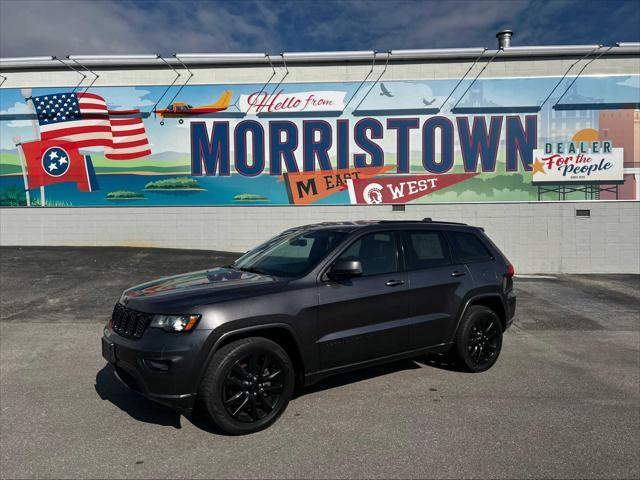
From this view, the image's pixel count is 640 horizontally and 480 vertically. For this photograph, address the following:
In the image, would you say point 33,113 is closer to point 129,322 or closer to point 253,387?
point 129,322

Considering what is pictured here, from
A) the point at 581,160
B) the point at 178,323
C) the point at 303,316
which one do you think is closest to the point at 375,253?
the point at 303,316

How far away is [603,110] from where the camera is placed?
46.2 ft

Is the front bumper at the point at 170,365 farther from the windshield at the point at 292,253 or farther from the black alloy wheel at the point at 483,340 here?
the black alloy wheel at the point at 483,340

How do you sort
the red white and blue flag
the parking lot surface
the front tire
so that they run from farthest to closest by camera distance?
1. the red white and blue flag
2. the front tire
3. the parking lot surface

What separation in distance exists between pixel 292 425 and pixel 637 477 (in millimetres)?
2417

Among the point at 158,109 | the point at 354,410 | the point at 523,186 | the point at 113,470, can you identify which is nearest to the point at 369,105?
the point at 523,186

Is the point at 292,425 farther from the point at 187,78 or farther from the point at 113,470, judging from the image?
the point at 187,78

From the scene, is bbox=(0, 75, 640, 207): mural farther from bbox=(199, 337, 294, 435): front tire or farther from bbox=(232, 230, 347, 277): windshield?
bbox=(199, 337, 294, 435): front tire

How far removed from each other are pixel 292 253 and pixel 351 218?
33.5 ft

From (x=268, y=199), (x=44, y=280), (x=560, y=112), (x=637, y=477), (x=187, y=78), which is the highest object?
(x=187, y=78)

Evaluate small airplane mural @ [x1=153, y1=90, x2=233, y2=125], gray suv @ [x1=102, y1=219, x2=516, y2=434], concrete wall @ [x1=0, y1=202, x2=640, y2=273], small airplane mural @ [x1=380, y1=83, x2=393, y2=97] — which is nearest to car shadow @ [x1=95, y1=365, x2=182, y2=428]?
gray suv @ [x1=102, y1=219, x2=516, y2=434]

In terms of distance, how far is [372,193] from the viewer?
14.3 metres

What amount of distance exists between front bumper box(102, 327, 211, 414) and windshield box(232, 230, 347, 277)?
107cm

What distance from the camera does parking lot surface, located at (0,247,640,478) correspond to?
116 inches
